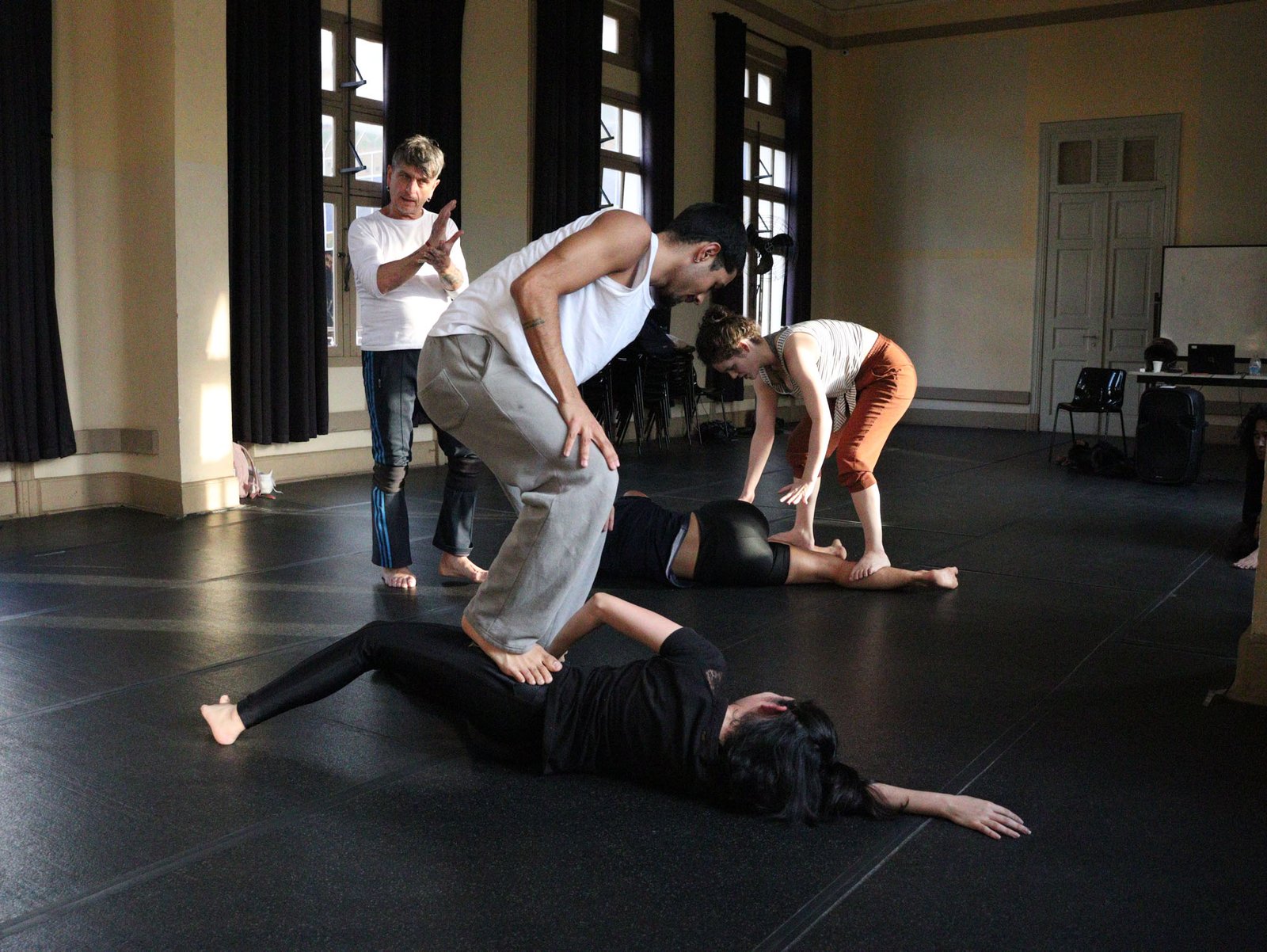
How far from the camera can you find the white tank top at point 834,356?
4086mm

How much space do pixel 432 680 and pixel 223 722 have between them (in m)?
0.47

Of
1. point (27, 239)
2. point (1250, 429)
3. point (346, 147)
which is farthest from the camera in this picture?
point (346, 147)

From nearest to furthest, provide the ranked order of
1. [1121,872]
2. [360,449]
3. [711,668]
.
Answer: [1121,872] < [711,668] < [360,449]

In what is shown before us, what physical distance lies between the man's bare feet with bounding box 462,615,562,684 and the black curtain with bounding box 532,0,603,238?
5.98 meters

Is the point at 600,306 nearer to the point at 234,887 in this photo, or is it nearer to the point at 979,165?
the point at 234,887

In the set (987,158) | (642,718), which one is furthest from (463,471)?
(987,158)

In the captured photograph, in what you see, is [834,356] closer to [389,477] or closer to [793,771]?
[389,477]

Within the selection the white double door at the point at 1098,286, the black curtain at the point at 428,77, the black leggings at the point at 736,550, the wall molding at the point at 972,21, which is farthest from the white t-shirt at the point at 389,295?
the white double door at the point at 1098,286

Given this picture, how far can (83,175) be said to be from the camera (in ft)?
18.2

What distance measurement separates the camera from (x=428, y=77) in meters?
7.15

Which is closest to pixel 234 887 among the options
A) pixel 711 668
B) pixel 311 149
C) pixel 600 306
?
pixel 711 668

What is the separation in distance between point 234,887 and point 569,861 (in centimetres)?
54

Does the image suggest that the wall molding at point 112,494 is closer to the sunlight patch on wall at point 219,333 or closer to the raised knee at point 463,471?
the sunlight patch on wall at point 219,333

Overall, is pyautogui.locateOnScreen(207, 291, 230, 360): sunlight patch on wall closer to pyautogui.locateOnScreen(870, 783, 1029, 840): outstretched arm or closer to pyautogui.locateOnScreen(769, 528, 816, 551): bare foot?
pyautogui.locateOnScreen(769, 528, 816, 551): bare foot
